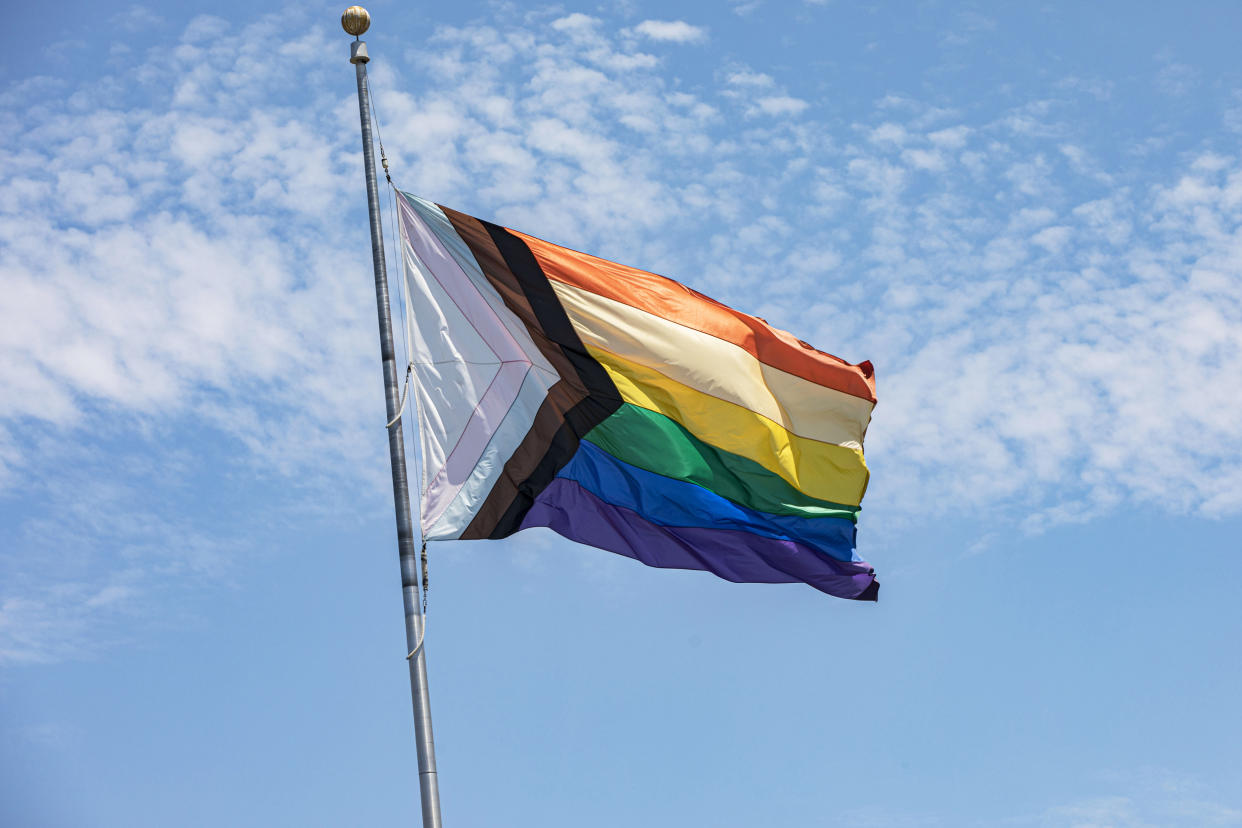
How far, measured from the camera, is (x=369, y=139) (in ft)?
61.4

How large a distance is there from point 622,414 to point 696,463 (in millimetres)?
1473

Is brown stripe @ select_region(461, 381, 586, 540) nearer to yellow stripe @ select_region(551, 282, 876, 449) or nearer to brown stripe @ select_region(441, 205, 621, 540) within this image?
brown stripe @ select_region(441, 205, 621, 540)

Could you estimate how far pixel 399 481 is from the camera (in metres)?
17.0

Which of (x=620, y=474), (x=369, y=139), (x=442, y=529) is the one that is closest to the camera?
(x=442, y=529)

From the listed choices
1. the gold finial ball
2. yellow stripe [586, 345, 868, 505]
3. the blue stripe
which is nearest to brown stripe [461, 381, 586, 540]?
the blue stripe


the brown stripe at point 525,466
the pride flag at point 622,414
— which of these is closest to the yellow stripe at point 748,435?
the pride flag at point 622,414

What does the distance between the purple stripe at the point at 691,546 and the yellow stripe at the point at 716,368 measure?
79.8 inches

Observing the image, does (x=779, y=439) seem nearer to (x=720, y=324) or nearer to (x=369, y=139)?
(x=720, y=324)

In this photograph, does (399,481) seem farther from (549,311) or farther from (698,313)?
(698,313)

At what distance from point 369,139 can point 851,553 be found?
31.5 ft

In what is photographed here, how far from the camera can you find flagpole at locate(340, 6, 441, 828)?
15938 mm

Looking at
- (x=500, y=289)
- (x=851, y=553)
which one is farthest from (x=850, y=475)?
(x=500, y=289)

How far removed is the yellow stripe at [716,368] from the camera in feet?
67.1

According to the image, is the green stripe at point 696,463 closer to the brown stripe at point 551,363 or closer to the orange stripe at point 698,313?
the brown stripe at point 551,363
